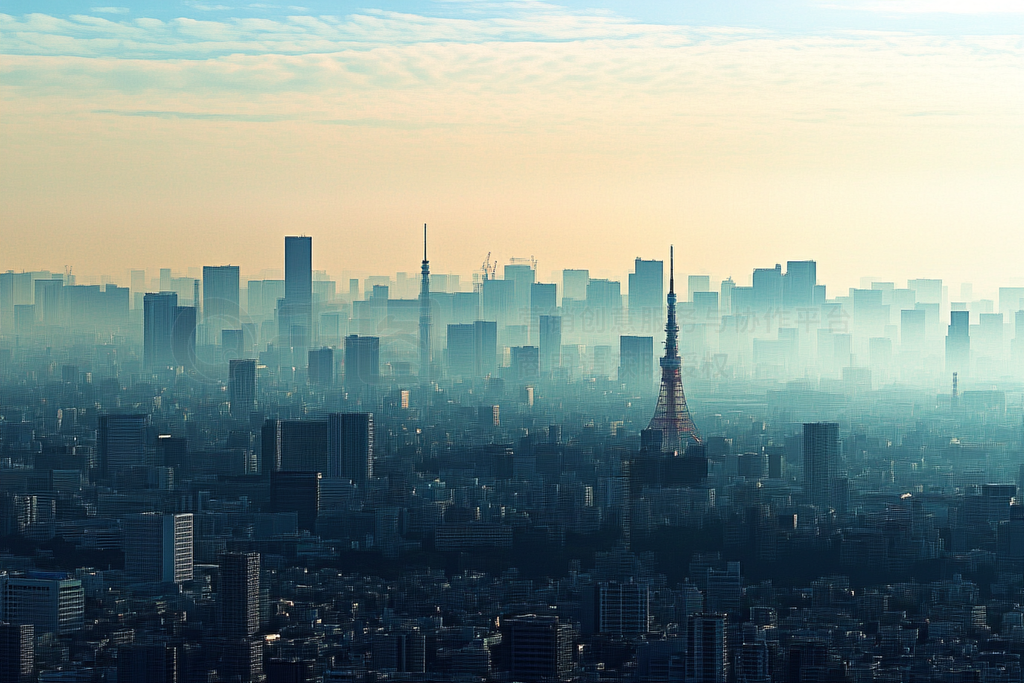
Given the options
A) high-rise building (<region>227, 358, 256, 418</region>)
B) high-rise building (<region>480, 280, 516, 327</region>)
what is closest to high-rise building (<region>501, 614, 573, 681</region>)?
high-rise building (<region>480, 280, 516, 327</region>)

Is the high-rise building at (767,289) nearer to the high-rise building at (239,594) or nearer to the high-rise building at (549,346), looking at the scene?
the high-rise building at (549,346)

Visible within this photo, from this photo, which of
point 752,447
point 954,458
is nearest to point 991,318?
point 954,458

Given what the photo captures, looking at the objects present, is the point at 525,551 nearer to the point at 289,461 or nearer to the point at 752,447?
the point at 289,461

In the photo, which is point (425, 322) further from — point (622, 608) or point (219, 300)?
point (622, 608)

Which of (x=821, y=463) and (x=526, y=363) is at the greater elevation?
(x=526, y=363)

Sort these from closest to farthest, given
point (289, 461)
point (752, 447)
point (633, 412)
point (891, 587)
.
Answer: point (891, 587) → point (289, 461) → point (752, 447) → point (633, 412)

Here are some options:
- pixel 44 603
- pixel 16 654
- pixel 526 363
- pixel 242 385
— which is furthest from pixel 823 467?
pixel 16 654
